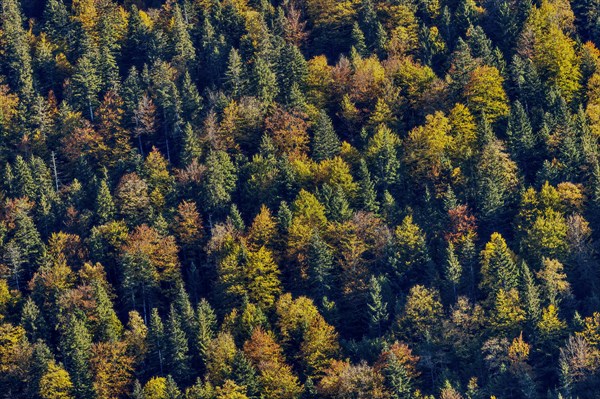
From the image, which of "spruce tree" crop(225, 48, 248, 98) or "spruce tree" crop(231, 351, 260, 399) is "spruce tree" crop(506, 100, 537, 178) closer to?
"spruce tree" crop(225, 48, 248, 98)

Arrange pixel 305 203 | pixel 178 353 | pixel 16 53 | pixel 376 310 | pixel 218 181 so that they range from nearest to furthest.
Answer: pixel 376 310
pixel 178 353
pixel 305 203
pixel 218 181
pixel 16 53

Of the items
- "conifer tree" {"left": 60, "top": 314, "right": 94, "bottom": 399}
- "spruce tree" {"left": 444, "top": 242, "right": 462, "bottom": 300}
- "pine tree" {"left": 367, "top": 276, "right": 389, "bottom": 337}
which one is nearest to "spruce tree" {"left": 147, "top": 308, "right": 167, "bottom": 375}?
"conifer tree" {"left": 60, "top": 314, "right": 94, "bottom": 399}

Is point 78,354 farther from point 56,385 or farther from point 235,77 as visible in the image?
point 235,77

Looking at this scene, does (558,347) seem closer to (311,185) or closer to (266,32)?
(311,185)

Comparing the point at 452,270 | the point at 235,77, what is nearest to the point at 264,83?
the point at 235,77

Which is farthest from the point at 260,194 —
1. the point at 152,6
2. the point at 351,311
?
the point at 152,6
